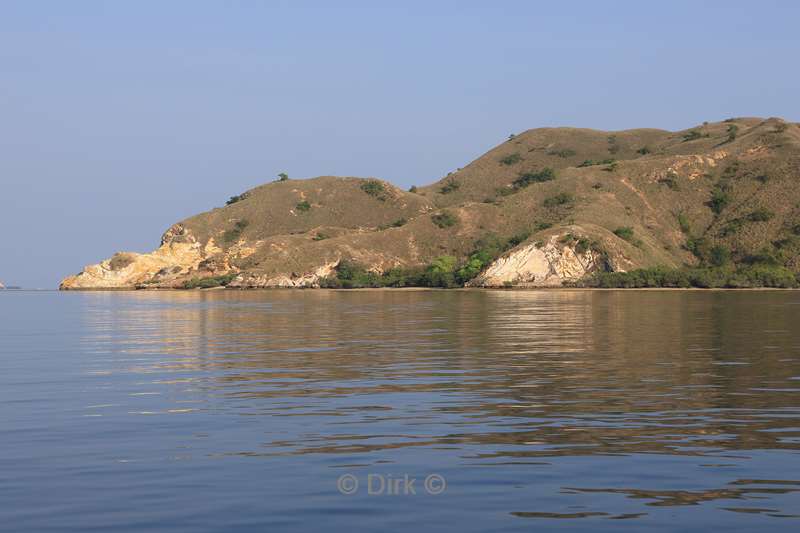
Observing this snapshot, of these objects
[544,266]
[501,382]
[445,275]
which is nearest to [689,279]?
[544,266]

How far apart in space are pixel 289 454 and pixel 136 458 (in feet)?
9.17

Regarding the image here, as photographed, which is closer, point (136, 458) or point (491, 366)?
point (136, 458)

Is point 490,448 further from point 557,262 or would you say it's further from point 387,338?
point 557,262

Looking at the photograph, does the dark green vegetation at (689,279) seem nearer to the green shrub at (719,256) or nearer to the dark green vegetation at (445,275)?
the green shrub at (719,256)

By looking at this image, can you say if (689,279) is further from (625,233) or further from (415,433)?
(415,433)

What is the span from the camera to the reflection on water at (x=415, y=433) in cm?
1382

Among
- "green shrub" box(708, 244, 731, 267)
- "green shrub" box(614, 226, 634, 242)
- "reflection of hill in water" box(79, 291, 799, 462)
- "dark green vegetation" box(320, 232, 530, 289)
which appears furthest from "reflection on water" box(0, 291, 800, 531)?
"green shrub" box(708, 244, 731, 267)

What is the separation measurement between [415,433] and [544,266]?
157 metres

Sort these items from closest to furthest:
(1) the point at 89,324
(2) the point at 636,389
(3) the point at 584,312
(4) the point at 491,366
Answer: (2) the point at 636,389
(4) the point at 491,366
(1) the point at 89,324
(3) the point at 584,312

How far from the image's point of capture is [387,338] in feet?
163

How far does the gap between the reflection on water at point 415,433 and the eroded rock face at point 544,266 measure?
13084 centimetres

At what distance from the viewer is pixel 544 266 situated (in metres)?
175

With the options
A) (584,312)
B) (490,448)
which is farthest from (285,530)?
(584,312)

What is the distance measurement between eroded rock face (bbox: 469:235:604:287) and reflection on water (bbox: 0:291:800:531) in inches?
5151
